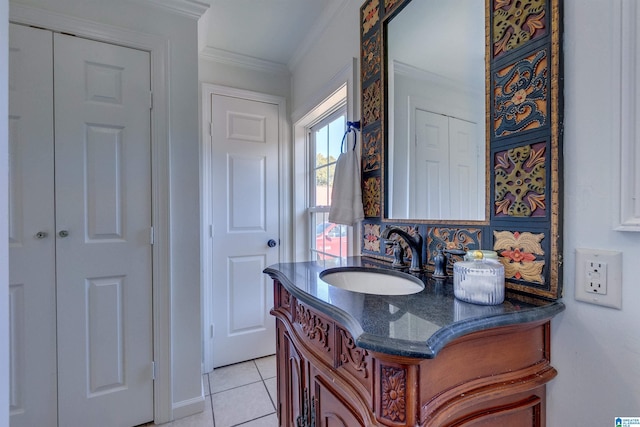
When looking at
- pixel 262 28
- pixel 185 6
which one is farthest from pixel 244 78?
pixel 185 6

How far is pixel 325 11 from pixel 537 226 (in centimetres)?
169

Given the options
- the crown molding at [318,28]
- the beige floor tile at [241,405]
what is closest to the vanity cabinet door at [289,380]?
the beige floor tile at [241,405]

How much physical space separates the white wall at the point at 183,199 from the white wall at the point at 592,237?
1.62 m

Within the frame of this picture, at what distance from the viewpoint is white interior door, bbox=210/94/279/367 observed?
83.0 inches

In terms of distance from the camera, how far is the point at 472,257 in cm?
73

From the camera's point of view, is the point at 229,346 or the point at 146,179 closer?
the point at 146,179

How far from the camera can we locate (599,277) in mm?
620

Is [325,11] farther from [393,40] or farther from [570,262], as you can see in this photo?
[570,262]

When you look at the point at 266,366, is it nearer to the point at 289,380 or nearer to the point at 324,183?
the point at 289,380

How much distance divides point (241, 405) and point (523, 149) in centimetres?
193

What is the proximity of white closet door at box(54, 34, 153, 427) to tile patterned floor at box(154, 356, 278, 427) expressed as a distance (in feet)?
1.12

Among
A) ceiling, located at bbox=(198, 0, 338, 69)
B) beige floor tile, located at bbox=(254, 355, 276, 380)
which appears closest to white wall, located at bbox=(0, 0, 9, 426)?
ceiling, located at bbox=(198, 0, 338, 69)

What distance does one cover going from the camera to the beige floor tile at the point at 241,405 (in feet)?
5.11

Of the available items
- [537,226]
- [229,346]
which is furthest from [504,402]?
[229,346]
